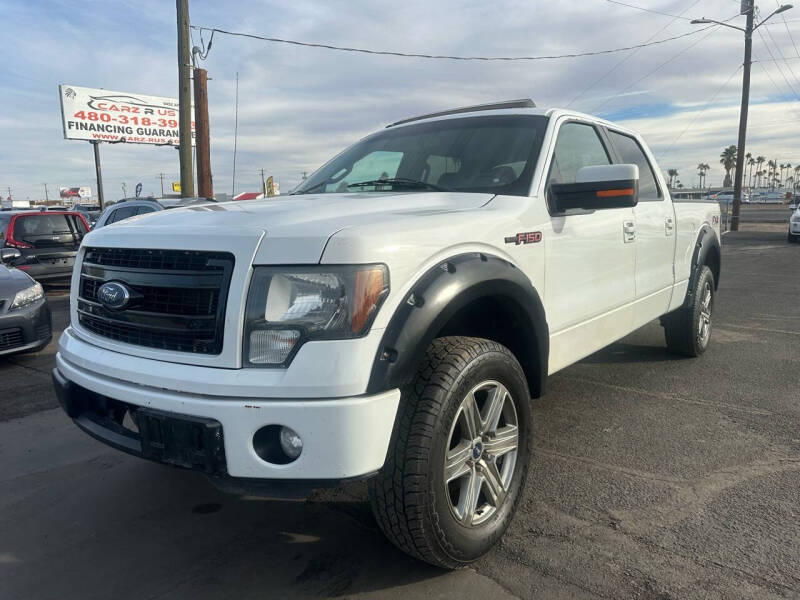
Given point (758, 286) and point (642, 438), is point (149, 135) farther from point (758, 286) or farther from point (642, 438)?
point (642, 438)

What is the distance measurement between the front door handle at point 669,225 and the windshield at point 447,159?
166 cm

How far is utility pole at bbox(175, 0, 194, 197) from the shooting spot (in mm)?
12945

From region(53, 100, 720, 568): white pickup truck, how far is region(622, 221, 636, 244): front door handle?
2.08 feet

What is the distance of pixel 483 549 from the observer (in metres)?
2.42

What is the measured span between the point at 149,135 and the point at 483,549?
3934 cm

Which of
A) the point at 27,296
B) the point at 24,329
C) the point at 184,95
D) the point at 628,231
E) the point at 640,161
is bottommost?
the point at 24,329

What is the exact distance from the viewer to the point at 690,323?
5.23m

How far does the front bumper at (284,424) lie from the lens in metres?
1.96

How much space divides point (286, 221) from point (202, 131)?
1284cm

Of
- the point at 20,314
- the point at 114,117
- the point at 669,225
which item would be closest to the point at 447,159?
the point at 669,225

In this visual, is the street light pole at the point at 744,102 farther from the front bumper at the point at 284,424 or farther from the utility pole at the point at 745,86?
the front bumper at the point at 284,424

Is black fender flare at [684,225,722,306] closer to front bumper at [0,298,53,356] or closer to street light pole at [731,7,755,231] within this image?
front bumper at [0,298,53,356]

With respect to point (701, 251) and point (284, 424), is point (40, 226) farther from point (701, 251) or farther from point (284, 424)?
point (284, 424)

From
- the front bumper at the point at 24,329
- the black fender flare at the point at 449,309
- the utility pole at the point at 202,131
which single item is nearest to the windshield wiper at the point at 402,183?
the black fender flare at the point at 449,309
